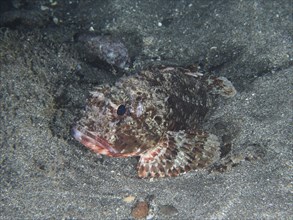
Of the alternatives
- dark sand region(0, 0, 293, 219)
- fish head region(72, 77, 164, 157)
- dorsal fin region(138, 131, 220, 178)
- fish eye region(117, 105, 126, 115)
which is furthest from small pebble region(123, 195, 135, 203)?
fish eye region(117, 105, 126, 115)

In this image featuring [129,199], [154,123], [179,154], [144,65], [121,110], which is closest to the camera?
[121,110]

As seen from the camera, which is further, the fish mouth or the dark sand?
the dark sand

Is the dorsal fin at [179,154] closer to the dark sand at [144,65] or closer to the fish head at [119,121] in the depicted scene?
the dark sand at [144,65]

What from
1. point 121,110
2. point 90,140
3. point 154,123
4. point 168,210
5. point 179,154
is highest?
point 121,110

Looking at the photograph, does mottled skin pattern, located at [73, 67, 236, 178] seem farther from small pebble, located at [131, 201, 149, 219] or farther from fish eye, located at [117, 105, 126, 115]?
small pebble, located at [131, 201, 149, 219]

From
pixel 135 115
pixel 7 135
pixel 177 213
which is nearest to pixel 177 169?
pixel 177 213

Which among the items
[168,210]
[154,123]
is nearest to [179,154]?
[154,123]

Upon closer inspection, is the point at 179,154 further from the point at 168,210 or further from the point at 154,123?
the point at 168,210

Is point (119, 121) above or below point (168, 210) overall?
above

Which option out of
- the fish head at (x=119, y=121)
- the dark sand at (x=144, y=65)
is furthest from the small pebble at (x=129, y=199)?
the fish head at (x=119, y=121)
